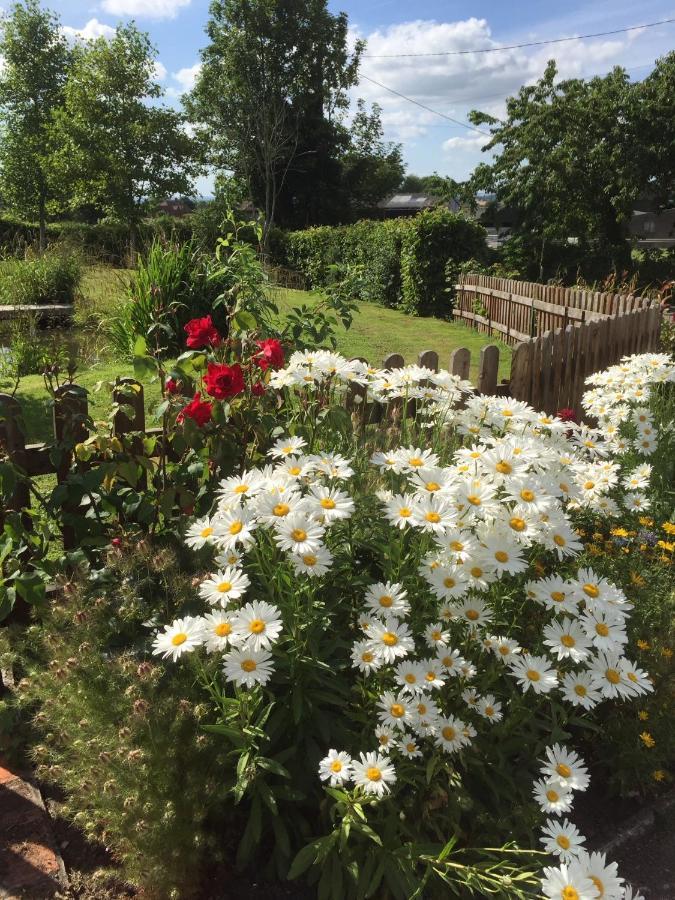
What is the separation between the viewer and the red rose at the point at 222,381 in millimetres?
2168

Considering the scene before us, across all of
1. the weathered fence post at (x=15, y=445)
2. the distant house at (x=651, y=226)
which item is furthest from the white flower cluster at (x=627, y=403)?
the distant house at (x=651, y=226)

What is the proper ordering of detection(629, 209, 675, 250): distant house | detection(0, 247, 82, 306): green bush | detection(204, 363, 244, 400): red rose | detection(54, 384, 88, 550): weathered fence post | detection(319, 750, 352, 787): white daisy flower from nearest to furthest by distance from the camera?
1. detection(319, 750, 352, 787): white daisy flower
2. detection(204, 363, 244, 400): red rose
3. detection(54, 384, 88, 550): weathered fence post
4. detection(0, 247, 82, 306): green bush
5. detection(629, 209, 675, 250): distant house

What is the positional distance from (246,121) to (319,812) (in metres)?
Answer: 33.7

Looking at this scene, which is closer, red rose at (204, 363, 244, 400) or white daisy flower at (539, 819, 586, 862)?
white daisy flower at (539, 819, 586, 862)

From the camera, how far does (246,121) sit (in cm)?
3062

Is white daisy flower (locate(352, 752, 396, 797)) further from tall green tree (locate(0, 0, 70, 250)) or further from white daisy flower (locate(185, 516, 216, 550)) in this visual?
tall green tree (locate(0, 0, 70, 250))

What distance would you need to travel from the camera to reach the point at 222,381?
7.13ft

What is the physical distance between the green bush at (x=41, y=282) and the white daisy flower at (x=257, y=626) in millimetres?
9821

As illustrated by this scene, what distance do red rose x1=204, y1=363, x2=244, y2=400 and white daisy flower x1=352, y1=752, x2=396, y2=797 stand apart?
1.23 meters

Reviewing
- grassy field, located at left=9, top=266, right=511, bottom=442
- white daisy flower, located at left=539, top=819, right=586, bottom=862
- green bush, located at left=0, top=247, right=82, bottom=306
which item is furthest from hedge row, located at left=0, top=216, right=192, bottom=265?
white daisy flower, located at left=539, top=819, right=586, bottom=862

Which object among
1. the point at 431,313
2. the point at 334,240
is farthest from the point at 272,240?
the point at 431,313

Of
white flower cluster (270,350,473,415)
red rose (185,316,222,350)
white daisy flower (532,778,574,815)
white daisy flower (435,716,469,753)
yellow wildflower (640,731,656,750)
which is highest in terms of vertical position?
red rose (185,316,222,350)

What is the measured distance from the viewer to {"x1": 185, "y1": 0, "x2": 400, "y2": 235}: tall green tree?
98.3ft

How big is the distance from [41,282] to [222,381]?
925cm
